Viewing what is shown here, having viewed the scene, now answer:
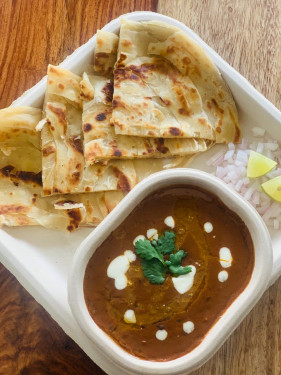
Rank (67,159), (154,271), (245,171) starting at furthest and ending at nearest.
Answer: (245,171) < (67,159) < (154,271)

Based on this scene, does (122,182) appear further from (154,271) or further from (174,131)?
(154,271)

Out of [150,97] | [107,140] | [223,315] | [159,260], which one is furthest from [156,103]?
[223,315]

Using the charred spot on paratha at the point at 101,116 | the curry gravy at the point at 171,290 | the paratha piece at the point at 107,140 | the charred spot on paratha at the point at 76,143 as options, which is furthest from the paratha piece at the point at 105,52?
the curry gravy at the point at 171,290

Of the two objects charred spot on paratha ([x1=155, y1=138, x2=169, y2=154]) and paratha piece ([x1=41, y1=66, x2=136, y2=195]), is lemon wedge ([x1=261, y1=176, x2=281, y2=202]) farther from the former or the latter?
paratha piece ([x1=41, y1=66, x2=136, y2=195])

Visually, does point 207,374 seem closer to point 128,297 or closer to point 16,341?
point 128,297

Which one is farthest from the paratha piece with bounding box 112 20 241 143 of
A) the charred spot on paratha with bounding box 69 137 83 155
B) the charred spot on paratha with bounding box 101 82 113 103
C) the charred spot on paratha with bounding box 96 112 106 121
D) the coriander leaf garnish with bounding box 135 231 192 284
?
the coriander leaf garnish with bounding box 135 231 192 284
